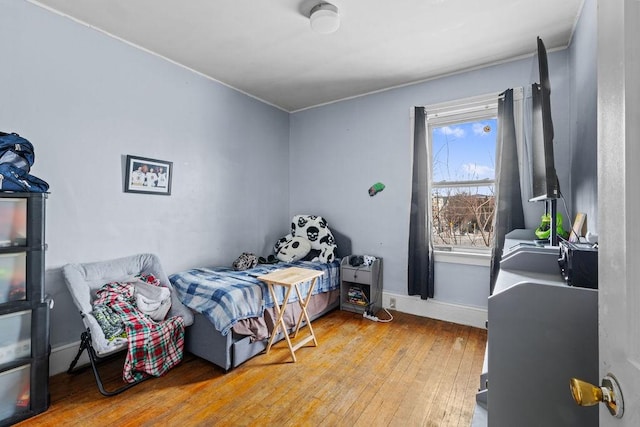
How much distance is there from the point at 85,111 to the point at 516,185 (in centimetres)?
382

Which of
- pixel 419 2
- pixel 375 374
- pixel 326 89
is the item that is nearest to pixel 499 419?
pixel 375 374

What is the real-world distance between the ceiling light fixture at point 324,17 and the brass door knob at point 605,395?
2409 millimetres

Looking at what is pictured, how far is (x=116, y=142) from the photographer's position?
8.48ft

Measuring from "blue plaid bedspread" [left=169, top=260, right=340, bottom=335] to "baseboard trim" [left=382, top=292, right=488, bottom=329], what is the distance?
122 cm

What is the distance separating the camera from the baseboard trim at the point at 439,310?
10.3ft

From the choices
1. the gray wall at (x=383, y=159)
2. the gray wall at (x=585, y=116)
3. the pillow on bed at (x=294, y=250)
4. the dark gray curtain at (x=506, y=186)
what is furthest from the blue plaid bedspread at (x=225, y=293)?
the gray wall at (x=585, y=116)

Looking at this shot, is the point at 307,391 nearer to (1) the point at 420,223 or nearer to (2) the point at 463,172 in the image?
(1) the point at 420,223

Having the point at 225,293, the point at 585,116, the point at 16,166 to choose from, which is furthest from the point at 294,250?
the point at 585,116

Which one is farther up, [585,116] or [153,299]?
[585,116]

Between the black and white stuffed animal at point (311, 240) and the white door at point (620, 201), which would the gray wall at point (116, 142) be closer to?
the black and white stuffed animal at point (311, 240)

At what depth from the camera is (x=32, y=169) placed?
2.15 m

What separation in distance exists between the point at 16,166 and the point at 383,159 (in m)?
3.24

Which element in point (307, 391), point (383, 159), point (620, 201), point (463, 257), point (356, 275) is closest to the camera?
point (620, 201)

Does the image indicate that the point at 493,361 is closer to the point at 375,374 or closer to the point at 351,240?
the point at 375,374
